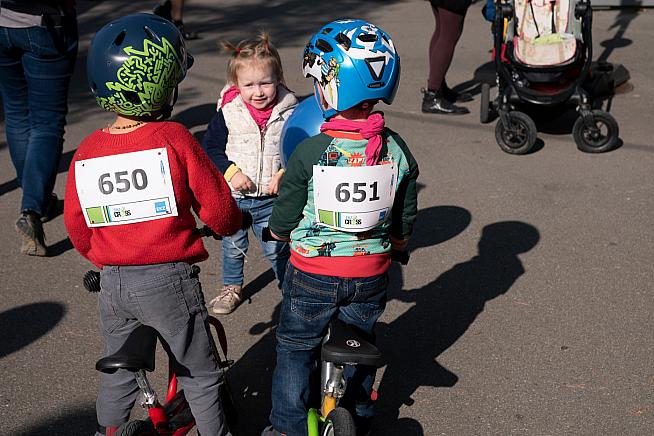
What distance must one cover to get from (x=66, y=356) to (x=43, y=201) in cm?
147

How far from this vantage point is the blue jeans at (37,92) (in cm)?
488

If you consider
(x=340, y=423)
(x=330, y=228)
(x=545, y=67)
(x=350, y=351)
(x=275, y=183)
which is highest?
(x=330, y=228)

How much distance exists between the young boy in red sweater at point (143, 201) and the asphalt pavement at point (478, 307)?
834 mm

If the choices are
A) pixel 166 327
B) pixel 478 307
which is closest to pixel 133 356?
pixel 166 327

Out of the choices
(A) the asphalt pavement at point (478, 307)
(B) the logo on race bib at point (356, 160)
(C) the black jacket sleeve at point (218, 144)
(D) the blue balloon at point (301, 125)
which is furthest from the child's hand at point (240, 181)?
(B) the logo on race bib at point (356, 160)

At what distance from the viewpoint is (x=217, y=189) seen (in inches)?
110

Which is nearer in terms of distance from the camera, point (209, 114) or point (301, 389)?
point (301, 389)

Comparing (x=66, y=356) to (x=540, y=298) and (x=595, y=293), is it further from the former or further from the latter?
(x=595, y=293)

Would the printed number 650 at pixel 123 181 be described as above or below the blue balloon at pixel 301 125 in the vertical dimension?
above

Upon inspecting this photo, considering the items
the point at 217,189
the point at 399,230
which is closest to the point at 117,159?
the point at 217,189

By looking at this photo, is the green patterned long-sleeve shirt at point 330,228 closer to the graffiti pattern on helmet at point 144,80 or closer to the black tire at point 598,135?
the graffiti pattern on helmet at point 144,80

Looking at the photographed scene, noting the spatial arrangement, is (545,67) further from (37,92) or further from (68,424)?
(68,424)

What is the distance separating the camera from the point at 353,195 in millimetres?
2797

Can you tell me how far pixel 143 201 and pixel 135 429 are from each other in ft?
2.66
